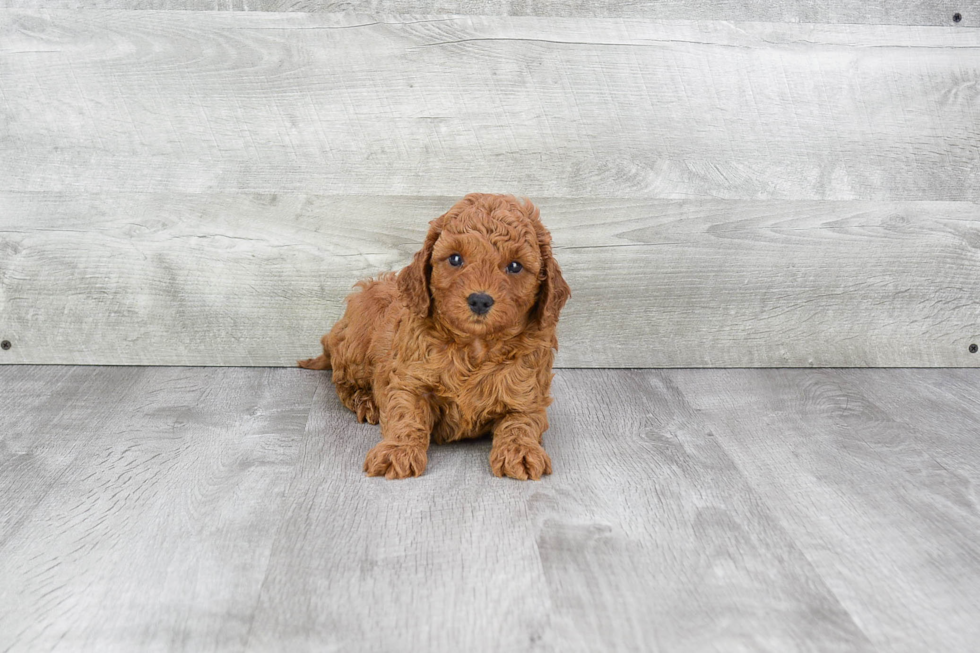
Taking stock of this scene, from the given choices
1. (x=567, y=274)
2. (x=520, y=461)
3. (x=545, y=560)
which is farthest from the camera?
(x=567, y=274)

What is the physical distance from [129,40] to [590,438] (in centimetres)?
172

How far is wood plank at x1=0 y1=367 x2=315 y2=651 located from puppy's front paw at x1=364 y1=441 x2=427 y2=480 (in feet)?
0.63

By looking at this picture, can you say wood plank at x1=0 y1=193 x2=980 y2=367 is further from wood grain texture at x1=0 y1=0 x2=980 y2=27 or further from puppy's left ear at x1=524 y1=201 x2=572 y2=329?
puppy's left ear at x1=524 y1=201 x2=572 y2=329

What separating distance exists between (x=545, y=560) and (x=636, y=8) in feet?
5.64

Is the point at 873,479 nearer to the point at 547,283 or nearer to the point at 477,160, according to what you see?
the point at 547,283

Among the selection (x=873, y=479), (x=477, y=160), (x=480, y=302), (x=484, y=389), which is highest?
(x=477, y=160)

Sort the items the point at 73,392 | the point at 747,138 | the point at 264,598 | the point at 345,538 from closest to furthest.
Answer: the point at 264,598 → the point at 345,538 → the point at 73,392 → the point at 747,138

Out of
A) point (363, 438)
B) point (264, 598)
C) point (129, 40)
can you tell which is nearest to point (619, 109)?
point (363, 438)

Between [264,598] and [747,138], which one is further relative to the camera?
[747,138]

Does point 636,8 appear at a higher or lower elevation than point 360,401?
higher

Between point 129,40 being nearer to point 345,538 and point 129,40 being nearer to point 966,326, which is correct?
point 345,538

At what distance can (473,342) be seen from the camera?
2.06 m

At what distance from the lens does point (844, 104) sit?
2.74m

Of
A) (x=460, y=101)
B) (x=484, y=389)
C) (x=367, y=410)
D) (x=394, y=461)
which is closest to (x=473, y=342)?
(x=484, y=389)
